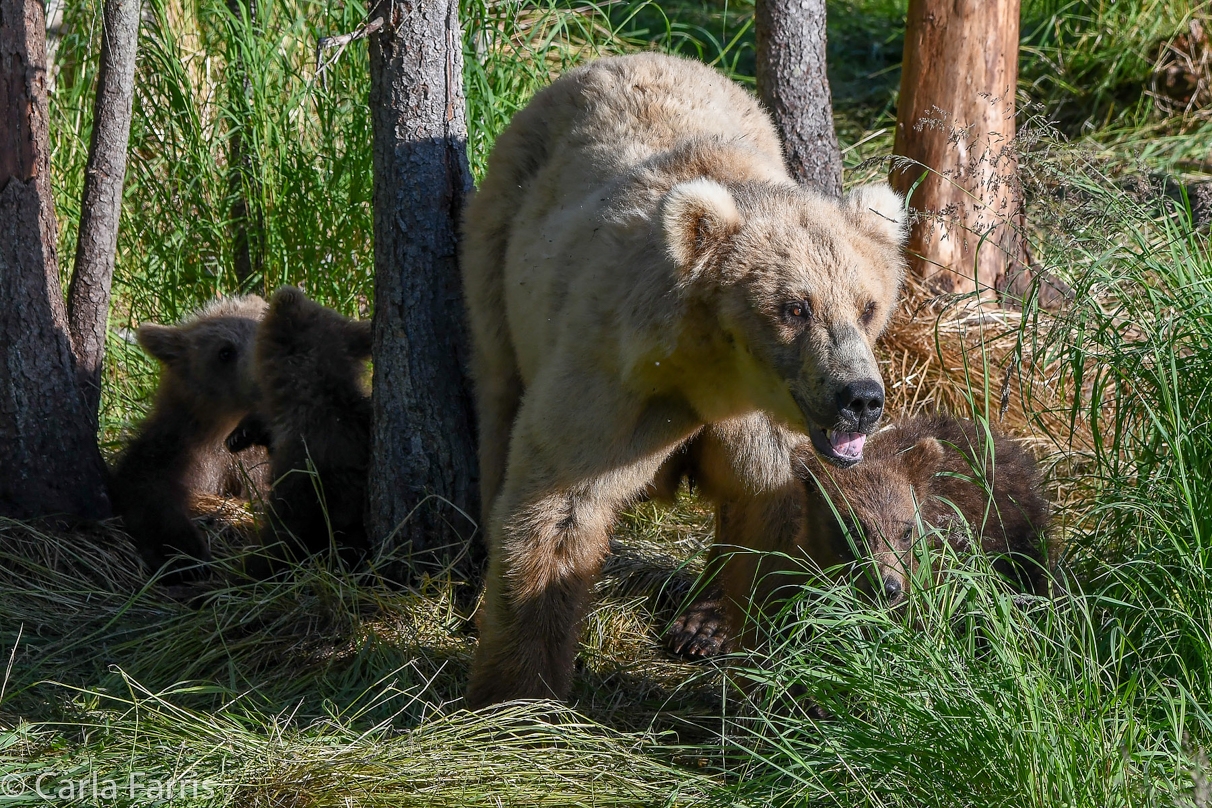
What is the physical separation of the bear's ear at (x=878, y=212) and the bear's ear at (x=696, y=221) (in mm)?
412

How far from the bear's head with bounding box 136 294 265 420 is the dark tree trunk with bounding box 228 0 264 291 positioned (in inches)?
34.6

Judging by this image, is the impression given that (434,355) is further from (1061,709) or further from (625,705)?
(1061,709)

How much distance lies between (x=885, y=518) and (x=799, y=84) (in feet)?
8.68

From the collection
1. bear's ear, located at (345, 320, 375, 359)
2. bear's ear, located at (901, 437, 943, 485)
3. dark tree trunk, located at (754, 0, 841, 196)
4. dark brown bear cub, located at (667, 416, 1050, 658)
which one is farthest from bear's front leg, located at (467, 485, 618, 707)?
dark tree trunk, located at (754, 0, 841, 196)

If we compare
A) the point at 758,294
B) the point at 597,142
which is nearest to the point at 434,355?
the point at 597,142

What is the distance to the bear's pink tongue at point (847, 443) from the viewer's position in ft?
9.82

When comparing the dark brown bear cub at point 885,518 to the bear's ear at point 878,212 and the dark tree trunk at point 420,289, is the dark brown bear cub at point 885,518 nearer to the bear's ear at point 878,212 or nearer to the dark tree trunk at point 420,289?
the bear's ear at point 878,212

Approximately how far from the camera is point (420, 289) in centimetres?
451

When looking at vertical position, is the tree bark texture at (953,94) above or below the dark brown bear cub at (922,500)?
above

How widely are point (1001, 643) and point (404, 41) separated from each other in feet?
9.75

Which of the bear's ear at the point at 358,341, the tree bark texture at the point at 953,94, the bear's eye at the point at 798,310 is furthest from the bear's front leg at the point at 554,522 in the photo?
the tree bark texture at the point at 953,94

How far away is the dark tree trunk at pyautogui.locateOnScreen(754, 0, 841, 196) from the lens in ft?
18.6

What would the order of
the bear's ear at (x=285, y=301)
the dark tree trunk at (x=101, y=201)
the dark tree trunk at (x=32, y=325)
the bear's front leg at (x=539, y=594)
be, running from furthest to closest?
the dark tree trunk at (x=101, y=201) < the bear's ear at (x=285, y=301) < the dark tree trunk at (x=32, y=325) < the bear's front leg at (x=539, y=594)

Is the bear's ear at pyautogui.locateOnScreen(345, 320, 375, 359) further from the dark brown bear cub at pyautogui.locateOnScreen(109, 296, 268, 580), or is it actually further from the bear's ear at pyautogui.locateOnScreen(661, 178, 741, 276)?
the bear's ear at pyautogui.locateOnScreen(661, 178, 741, 276)
